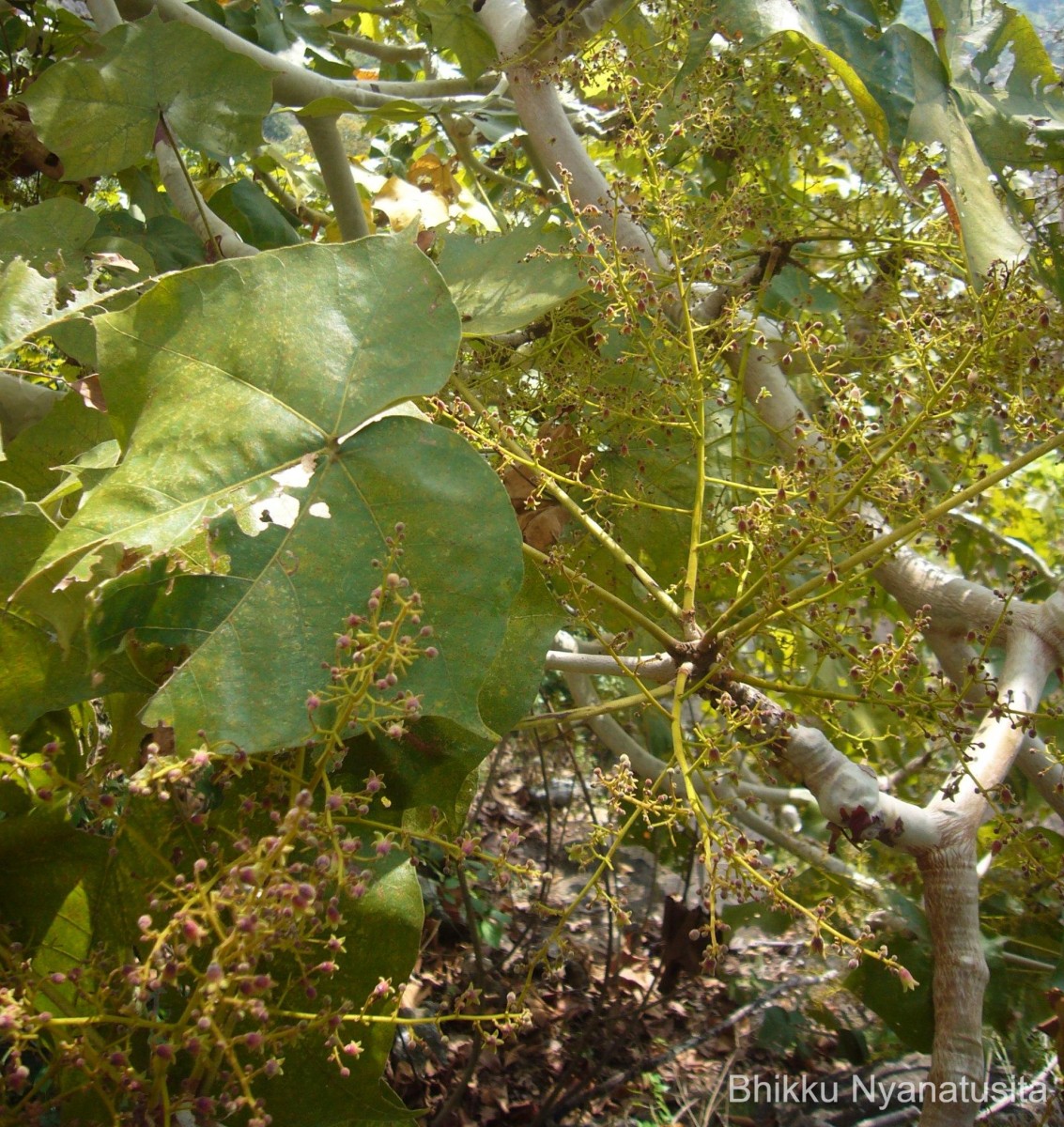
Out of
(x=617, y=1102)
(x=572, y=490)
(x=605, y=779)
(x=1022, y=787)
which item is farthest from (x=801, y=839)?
(x=605, y=779)

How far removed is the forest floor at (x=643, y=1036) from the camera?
5.74 feet

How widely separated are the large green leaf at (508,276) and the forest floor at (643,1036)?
2.92 feet

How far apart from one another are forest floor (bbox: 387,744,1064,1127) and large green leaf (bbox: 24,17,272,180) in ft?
3.61

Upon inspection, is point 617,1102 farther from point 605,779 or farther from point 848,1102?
point 605,779

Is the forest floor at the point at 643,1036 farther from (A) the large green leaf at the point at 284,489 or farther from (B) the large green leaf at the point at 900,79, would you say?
(B) the large green leaf at the point at 900,79

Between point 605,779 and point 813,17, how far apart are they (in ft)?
2.84

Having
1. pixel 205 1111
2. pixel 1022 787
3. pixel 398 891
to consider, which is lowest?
pixel 205 1111

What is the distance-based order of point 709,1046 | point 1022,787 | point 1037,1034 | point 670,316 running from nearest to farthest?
point 670,316 < point 1037,1034 < point 1022,787 < point 709,1046

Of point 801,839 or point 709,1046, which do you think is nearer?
point 801,839

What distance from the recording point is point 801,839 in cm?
183

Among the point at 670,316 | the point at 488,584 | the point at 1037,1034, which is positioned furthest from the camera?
the point at 1037,1034

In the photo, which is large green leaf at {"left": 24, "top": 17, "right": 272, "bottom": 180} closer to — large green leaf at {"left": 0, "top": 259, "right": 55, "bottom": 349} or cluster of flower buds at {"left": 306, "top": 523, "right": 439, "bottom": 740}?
large green leaf at {"left": 0, "top": 259, "right": 55, "bottom": 349}

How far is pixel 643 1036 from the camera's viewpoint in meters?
2.09

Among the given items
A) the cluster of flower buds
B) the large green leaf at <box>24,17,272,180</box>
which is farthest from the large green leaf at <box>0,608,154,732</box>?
the large green leaf at <box>24,17,272,180</box>
